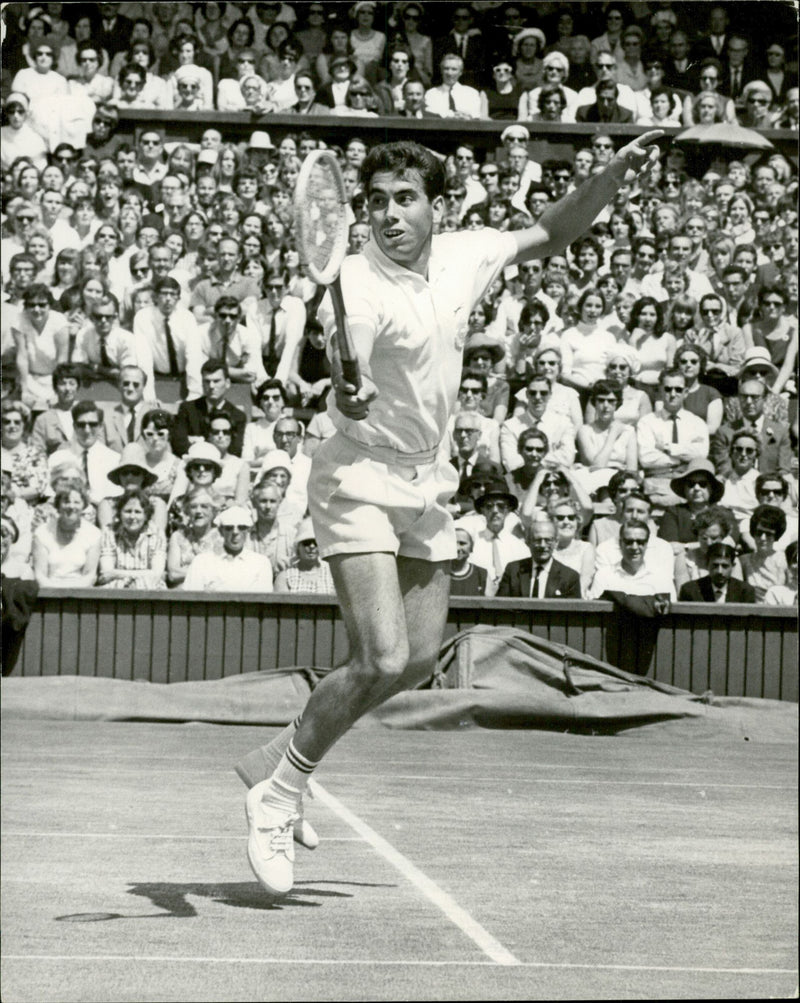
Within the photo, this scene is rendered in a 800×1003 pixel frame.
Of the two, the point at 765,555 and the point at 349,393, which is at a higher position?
the point at 349,393

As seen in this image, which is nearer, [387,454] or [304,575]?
[387,454]

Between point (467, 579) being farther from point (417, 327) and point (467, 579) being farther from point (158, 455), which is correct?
point (417, 327)

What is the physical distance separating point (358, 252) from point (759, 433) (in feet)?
17.4

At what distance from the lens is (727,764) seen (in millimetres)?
11391

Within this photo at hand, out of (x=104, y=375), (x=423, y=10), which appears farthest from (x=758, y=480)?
(x=423, y=10)

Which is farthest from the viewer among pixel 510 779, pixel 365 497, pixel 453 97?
pixel 453 97

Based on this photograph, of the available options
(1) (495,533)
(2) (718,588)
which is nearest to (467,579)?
(1) (495,533)

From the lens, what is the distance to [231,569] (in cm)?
1288

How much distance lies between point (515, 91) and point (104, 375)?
6.27 m

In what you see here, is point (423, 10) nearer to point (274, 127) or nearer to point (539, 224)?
point (274, 127)

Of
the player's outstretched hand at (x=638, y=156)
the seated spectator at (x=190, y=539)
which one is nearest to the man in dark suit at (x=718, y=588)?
the seated spectator at (x=190, y=539)

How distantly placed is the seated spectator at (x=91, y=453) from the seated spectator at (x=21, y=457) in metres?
0.13

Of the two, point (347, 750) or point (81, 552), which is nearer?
point (347, 750)

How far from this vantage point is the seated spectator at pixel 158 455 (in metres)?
13.2
